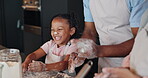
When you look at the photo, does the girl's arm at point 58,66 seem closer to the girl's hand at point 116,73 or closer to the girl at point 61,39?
the girl at point 61,39

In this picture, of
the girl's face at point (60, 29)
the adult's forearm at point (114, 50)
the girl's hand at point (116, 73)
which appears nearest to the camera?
the girl's hand at point (116, 73)

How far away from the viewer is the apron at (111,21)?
4.16 ft

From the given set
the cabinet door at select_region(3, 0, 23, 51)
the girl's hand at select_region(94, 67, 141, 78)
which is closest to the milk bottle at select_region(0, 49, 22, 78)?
the girl's hand at select_region(94, 67, 141, 78)

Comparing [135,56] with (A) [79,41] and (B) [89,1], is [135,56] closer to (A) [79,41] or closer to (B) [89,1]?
(A) [79,41]

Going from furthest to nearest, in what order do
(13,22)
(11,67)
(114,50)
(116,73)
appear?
(13,22) < (114,50) < (11,67) < (116,73)

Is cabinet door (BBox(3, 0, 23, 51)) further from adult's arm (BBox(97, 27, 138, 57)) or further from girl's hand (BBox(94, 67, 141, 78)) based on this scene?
girl's hand (BBox(94, 67, 141, 78))

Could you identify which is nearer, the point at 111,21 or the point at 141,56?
the point at 141,56

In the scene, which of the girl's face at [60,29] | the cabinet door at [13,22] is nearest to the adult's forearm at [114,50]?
the girl's face at [60,29]

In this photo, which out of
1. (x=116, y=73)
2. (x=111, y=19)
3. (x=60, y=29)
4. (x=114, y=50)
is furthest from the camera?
(x=60, y=29)

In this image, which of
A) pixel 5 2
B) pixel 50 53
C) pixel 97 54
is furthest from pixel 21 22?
pixel 97 54

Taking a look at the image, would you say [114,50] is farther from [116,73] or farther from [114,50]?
[116,73]

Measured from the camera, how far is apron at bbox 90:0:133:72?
49.9 inches

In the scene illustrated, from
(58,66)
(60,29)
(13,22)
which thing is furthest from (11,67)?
(13,22)

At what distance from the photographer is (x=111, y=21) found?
133 centimetres
